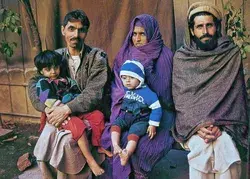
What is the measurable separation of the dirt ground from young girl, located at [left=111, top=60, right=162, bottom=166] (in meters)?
1.58

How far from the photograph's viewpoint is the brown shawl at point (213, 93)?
311 centimetres

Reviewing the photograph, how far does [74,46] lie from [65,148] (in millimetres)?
963

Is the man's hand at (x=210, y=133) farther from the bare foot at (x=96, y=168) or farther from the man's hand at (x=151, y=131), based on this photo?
the bare foot at (x=96, y=168)

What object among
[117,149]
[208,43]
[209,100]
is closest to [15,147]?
[117,149]

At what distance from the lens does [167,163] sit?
13.3 ft

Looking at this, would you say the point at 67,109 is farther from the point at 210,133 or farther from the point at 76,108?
the point at 210,133

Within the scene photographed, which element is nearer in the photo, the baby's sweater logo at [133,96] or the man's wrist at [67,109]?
the baby's sweater logo at [133,96]

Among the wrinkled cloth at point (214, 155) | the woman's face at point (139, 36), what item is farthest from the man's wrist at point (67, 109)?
the wrinkled cloth at point (214, 155)

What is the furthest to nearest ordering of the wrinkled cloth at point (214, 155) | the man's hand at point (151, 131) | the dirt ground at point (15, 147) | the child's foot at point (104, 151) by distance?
the dirt ground at point (15, 147) < the child's foot at point (104, 151) < the man's hand at point (151, 131) < the wrinkled cloth at point (214, 155)

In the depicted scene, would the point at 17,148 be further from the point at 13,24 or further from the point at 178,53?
the point at 178,53

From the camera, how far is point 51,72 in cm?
343

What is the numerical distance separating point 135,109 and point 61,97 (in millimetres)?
730

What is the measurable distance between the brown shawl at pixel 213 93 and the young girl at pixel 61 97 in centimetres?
73

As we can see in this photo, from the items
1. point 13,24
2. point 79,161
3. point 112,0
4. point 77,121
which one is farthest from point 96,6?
point 79,161
